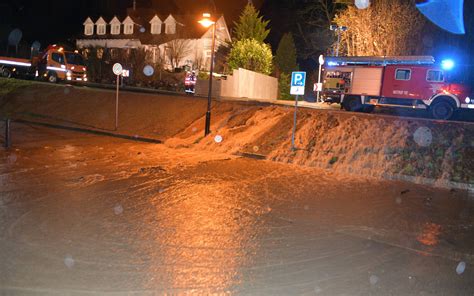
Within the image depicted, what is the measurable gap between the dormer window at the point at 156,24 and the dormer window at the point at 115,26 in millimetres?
4705

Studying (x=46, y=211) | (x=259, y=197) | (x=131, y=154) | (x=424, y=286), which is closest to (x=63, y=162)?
(x=131, y=154)

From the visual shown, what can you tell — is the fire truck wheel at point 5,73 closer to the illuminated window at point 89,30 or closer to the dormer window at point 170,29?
the dormer window at point 170,29

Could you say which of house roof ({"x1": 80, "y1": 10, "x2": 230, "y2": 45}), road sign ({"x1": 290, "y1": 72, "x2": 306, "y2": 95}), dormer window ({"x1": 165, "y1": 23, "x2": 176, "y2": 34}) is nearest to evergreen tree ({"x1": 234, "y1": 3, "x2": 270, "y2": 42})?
house roof ({"x1": 80, "y1": 10, "x2": 230, "y2": 45})

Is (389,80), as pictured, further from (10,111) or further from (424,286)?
(10,111)

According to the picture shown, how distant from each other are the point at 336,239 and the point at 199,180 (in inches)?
186

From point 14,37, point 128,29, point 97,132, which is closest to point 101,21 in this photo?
point 128,29

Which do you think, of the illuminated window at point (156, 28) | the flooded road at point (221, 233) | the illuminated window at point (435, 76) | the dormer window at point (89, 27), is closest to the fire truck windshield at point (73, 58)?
the illuminated window at point (156, 28)

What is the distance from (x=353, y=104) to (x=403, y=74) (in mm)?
2837

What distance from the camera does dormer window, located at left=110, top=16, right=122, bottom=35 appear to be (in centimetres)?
4916

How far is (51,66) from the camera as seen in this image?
101ft

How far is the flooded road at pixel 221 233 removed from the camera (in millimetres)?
5148

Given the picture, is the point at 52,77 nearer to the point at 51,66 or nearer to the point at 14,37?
the point at 51,66

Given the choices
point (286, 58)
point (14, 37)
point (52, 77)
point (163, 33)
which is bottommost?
point (52, 77)

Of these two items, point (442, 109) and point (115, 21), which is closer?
point (442, 109)
